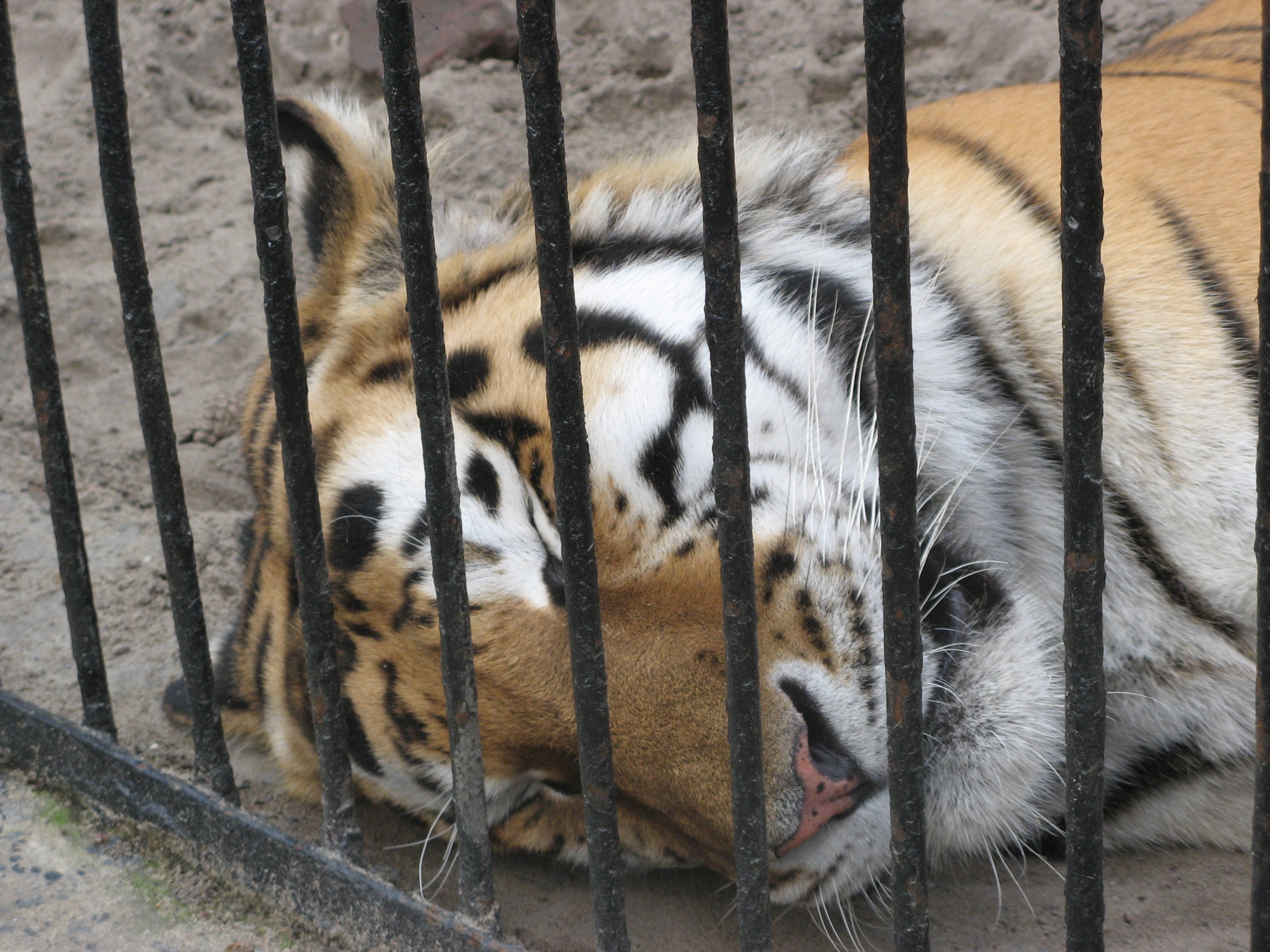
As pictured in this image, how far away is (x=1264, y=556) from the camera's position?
946 mm

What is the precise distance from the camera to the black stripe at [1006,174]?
187cm

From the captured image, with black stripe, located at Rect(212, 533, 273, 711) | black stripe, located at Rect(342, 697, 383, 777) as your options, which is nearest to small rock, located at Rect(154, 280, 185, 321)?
black stripe, located at Rect(212, 533, 273, 711)

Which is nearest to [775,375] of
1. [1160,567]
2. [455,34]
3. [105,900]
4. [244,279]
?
[1160,567]

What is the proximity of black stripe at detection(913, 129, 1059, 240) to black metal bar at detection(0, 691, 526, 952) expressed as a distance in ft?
4.37

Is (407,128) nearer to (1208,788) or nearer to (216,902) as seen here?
(216,902)

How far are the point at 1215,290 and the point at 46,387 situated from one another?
1644mm

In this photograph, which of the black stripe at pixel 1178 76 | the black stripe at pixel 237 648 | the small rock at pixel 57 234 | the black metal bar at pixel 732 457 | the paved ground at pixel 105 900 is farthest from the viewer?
the small rock at pixel 57 234

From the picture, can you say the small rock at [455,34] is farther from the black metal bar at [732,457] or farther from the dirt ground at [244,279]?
the black metal bar at [732,457]

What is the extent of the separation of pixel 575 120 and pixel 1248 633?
Answer: 2.99 meters

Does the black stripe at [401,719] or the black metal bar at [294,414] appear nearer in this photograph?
the black metal bar at [294,414]

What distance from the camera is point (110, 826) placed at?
1.76m

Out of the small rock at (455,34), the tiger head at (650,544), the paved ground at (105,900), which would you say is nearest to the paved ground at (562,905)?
the paved ground at (105,900)

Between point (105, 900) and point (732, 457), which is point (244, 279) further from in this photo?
point (732, 457)

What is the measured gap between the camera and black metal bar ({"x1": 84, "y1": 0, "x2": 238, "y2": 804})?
4.40ft
